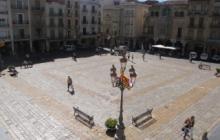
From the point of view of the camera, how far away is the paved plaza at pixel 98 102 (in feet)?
55.6

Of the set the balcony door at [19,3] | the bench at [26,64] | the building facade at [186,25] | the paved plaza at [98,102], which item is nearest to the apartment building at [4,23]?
the balcony door at [19,3]

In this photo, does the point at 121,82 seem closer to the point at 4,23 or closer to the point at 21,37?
the point at 4,23

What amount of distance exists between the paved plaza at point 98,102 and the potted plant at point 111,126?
511 mm

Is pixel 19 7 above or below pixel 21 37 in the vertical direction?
above

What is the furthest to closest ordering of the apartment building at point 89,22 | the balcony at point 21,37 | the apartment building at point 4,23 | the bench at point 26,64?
the apartment building at point 89,22 → the balcony at point 21,37 → the apartment building at point 4,23 → the bench at point 26,64

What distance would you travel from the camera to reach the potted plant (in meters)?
16.3

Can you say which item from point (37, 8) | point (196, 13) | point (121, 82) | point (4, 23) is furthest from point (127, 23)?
point (121, 82)

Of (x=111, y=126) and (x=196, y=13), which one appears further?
(x=196, y=13)

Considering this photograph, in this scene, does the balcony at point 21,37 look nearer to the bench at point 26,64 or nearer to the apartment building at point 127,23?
the bench at point 26,64

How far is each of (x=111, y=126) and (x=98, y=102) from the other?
6076mm

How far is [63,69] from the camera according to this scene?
35406 mm

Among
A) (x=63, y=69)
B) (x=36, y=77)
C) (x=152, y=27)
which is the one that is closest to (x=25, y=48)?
(x=63, y=69)

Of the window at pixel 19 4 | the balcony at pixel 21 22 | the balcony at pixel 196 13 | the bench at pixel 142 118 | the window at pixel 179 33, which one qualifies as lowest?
the bench at pixel 142 118

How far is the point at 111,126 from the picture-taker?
16.3 m
